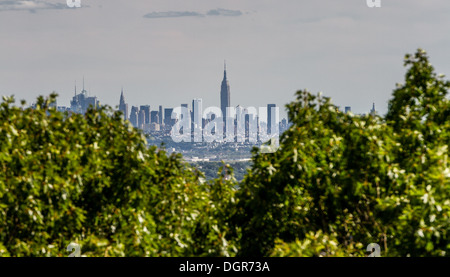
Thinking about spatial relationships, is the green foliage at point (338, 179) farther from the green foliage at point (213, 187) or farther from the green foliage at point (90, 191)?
the green foliage at point (90, 191)

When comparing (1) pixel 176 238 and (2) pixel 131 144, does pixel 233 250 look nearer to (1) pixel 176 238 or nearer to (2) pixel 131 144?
(1) pixel 176 238

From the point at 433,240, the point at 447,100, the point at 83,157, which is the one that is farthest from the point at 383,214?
the point at 83,157

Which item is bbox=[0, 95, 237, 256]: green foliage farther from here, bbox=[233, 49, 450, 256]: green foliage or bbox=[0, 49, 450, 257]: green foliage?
bbox=[233, 49, 450, 256]: green foliage

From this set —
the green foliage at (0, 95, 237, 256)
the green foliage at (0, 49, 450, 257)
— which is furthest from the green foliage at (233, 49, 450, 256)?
the green foliage at (0, 95, 237, 256)

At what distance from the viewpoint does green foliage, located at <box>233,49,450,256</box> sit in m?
12.2

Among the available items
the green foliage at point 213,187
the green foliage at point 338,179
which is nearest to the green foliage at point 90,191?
the green foliage at point 213,187

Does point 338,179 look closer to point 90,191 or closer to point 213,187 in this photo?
point 213,187

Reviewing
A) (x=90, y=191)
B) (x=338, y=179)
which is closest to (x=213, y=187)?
(x=90, y=191)

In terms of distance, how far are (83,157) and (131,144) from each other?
963 mm

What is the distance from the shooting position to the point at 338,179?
12.7m

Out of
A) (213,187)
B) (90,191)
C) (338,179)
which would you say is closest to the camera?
(338,179)

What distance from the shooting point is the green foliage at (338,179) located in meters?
12.2

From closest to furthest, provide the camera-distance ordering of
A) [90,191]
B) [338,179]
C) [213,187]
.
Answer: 1. [338,179]
2. [90,191]
3. [213,187]

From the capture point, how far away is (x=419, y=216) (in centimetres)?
1059
